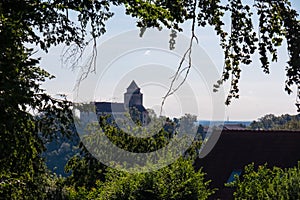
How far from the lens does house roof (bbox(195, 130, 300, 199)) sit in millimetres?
22391

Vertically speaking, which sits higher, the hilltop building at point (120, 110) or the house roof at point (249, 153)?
Result: the hilltop building at point (120, 110)

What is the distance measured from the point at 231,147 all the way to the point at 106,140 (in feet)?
33.7

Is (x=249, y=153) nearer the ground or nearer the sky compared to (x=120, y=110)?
nearer the ground

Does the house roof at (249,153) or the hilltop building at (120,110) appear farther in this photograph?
the house roof at (249,153)

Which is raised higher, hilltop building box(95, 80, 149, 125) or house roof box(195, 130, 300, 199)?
hilltop building box(95, 80, 149, 125)

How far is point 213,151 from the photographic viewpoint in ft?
78.9

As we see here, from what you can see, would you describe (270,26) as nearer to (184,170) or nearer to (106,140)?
(184,170)

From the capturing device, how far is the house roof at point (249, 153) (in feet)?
73.5

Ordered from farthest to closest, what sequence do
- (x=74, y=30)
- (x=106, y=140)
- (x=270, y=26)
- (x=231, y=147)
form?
(x=231, y=147) < (x=106, y=140) < (x=74, y=30) < (x=270, y=26)

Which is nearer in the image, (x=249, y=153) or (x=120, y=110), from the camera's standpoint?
(x=249, y=153)

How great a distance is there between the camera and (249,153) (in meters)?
23.0

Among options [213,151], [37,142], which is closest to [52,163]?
[213,151]

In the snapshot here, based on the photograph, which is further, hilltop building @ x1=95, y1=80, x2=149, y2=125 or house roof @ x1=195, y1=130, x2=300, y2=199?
house roof @ x1=195, y1=130, x2=300, y2=199

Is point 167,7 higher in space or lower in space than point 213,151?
higher
